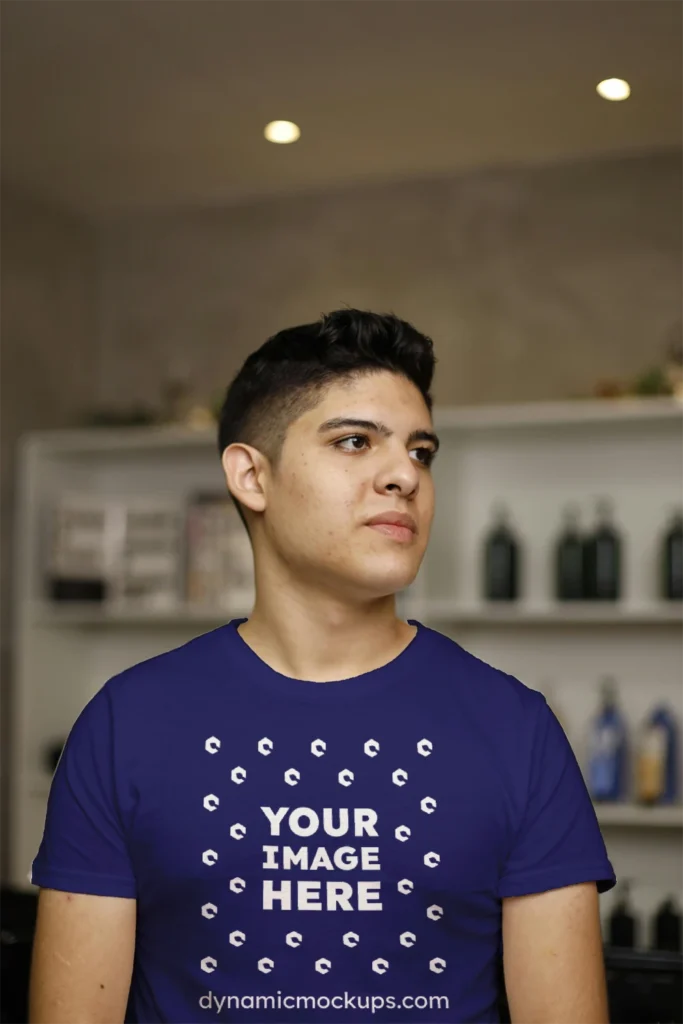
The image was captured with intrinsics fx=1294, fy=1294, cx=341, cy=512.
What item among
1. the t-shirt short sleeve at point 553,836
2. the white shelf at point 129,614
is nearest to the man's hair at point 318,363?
the t-shirt short sleeve at point 553,836

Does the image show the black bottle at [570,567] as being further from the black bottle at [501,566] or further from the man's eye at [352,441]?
the man's eye at [352,441]

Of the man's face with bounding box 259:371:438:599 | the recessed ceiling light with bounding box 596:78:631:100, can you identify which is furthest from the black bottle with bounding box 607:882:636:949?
the man's face with bounding box 259:371:438:599

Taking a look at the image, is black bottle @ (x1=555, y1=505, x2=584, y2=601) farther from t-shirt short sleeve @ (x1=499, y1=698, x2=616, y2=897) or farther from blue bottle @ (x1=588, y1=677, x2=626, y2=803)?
t-shirt short sleeve @ (x1=499, y1=698, x2=616, y2=897)

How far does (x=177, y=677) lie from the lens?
140cm

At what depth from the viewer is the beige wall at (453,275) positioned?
427 cm

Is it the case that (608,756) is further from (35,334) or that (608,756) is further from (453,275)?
(35,334)

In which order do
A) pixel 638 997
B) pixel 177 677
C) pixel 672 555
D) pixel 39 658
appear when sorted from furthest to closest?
pixel 39 658 < pixel 672 555 < pixel 638 997 < pixel 177 677

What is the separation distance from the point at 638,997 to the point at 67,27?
8.84ft

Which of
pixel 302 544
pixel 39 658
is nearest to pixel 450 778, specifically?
pixel 302 544

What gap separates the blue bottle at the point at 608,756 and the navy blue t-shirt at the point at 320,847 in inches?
101

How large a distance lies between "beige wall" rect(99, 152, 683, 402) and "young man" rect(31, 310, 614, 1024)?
119 inches

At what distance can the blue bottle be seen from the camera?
3809 mm

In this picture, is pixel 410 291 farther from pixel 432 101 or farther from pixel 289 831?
pixel 289 831

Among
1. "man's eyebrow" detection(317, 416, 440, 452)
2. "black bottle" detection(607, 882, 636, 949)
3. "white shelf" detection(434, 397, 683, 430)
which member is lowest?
"black bottle" detection(607, 882, 636, 949)
